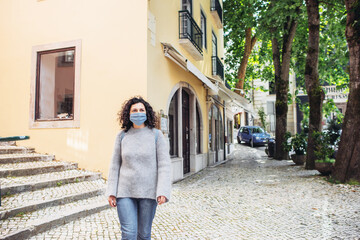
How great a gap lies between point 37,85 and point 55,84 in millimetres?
489

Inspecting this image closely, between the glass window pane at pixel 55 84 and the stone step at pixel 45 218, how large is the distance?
12.0 feet

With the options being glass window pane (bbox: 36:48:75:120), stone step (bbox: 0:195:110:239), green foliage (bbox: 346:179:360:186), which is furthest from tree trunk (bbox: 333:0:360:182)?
glass window pane (bbox: 36:48:75:120)

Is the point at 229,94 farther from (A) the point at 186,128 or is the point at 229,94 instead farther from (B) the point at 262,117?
(B) the point at 262,117

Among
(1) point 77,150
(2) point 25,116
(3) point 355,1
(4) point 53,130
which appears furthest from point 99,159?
(3) point 355,1

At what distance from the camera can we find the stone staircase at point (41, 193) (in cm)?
414

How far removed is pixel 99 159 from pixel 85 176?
808 millimetres

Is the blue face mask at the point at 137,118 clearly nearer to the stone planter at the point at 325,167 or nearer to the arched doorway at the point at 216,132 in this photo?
the stone planter at the point at 325,167

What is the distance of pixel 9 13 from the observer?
902 cm

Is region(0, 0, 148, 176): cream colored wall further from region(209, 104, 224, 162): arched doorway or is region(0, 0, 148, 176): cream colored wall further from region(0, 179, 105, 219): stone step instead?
region(209, 104, 224, 162): arched doorway

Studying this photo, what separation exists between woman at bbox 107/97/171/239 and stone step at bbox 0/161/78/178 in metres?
4.16

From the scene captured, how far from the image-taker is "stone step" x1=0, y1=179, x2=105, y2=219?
14.6ft

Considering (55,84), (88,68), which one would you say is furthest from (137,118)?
(55,84)

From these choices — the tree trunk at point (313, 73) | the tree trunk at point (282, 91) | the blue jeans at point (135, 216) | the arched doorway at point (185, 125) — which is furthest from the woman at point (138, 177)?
the tree trunk at point (282, 91)

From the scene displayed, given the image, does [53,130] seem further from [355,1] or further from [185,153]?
[355,1]
